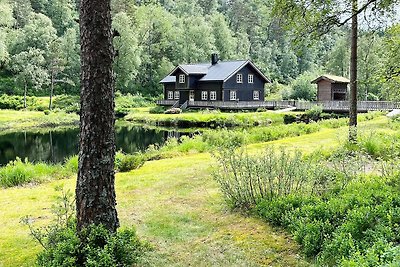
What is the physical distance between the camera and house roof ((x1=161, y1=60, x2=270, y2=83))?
143 ft

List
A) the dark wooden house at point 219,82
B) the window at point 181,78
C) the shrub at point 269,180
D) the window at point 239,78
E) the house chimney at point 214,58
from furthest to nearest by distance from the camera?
the house chimney at point 214,58 < the window at point 181,78 < the window at point 239,78 < the dark wooden house at point 219,82 < the shrub at point 269,180

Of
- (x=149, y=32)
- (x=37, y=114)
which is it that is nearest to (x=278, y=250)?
(x=37, y=114)

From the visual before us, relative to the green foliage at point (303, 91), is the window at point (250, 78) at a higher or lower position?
higher

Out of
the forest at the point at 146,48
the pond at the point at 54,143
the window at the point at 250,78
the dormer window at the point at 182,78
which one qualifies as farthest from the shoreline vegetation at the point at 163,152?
the dormer window at the point at 182,78

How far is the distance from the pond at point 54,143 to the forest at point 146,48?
16886 millimetres

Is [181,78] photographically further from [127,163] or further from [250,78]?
[127,163]

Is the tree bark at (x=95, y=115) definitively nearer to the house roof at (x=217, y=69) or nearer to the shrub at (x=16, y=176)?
the shrub at (x=16, y=176)

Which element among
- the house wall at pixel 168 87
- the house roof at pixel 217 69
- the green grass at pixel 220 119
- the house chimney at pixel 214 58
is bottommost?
the green grass at pixel 220 119

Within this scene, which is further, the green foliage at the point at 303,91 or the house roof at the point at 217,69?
the green foliage at the point at 303,91

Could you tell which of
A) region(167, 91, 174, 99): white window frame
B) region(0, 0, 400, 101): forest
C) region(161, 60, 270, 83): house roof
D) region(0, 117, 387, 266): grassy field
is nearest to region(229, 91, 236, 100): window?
region(161, 60, 270, 83): house roof

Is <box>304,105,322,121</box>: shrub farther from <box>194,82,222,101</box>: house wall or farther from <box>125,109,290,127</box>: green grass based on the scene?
<box>194,82,222,101</box>: house wall

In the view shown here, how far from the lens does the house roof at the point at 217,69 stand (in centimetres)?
4348

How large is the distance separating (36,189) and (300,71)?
74609mm

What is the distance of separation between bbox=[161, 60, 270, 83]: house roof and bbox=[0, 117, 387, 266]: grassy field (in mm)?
34989
